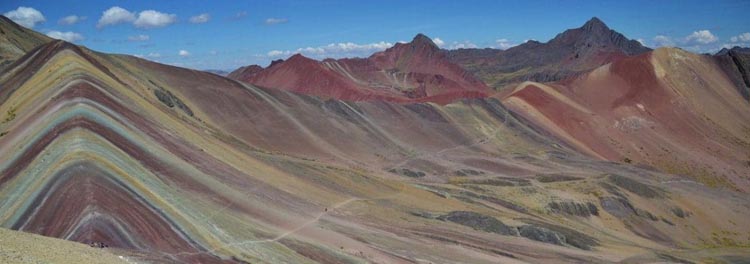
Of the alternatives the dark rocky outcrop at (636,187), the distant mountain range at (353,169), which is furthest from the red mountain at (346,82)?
the dark rocky outcrop at (636,187)

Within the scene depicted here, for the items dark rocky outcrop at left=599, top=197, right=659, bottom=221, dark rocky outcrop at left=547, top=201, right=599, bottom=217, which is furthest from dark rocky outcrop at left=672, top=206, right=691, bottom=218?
dark rocky outcrop at left=547, top=201, right=599, bottom=217

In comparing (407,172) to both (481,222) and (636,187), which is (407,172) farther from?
(636,187)

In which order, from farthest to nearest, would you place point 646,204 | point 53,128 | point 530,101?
point 530,101 → point 646,204 → point 53,128

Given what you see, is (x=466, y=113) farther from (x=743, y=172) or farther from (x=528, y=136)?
(x=743, y=172)

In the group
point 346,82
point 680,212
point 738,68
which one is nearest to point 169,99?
point 680,212

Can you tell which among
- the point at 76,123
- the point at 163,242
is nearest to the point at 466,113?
the point at 76,123

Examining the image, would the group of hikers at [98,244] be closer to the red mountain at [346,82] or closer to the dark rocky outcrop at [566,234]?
the dark rocky outcrop at [566,234]

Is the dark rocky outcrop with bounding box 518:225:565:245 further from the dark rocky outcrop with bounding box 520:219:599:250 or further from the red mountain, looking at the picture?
the red mountain

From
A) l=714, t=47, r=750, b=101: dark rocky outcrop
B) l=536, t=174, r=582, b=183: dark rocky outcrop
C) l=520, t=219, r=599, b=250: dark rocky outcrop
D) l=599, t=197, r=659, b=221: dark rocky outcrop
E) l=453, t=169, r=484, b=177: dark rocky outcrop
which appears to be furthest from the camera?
l=714, t=47, r=750, b=101: dark rocky outcrop
